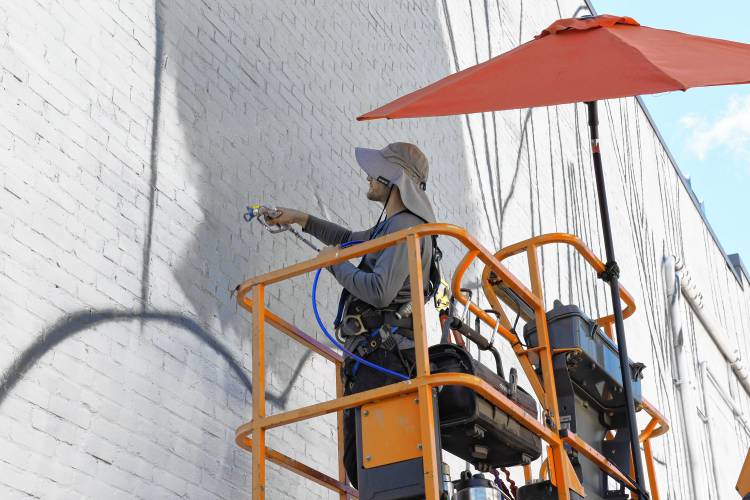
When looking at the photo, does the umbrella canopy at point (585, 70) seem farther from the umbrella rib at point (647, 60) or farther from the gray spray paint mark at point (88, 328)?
the gray spray paint mark at point (88, 328)

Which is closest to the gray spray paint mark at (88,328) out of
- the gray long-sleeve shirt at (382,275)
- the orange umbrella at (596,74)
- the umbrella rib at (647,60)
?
the gray long-sleeve shirt at (382,275)

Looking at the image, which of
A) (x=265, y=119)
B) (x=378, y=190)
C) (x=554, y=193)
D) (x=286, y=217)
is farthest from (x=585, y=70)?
(x=554, y=193)

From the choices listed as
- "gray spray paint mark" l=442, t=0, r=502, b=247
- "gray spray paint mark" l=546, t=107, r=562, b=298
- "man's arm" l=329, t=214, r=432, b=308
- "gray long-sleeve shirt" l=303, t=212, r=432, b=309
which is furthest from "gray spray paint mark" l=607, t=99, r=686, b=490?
"man's arm" l=329, t=214, r=432, b=308

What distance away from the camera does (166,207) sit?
5883mm

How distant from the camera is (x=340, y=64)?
8.00 meters

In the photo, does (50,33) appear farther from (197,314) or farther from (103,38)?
(197,314)

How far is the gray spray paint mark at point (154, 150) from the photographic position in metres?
5.61

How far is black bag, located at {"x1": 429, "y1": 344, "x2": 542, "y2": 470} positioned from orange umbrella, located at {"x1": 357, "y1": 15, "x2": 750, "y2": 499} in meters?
0.54

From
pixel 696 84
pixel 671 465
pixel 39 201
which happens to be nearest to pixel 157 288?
pixel 39 201

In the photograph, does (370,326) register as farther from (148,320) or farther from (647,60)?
(647,60)

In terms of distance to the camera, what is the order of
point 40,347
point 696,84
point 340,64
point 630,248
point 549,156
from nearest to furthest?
point 40,347, point 696,84, point 340,64, point 549,156, point 630,248

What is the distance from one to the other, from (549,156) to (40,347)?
7686 mm

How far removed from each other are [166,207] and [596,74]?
2.22 meters

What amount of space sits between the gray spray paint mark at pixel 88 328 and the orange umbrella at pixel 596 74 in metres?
1.39
